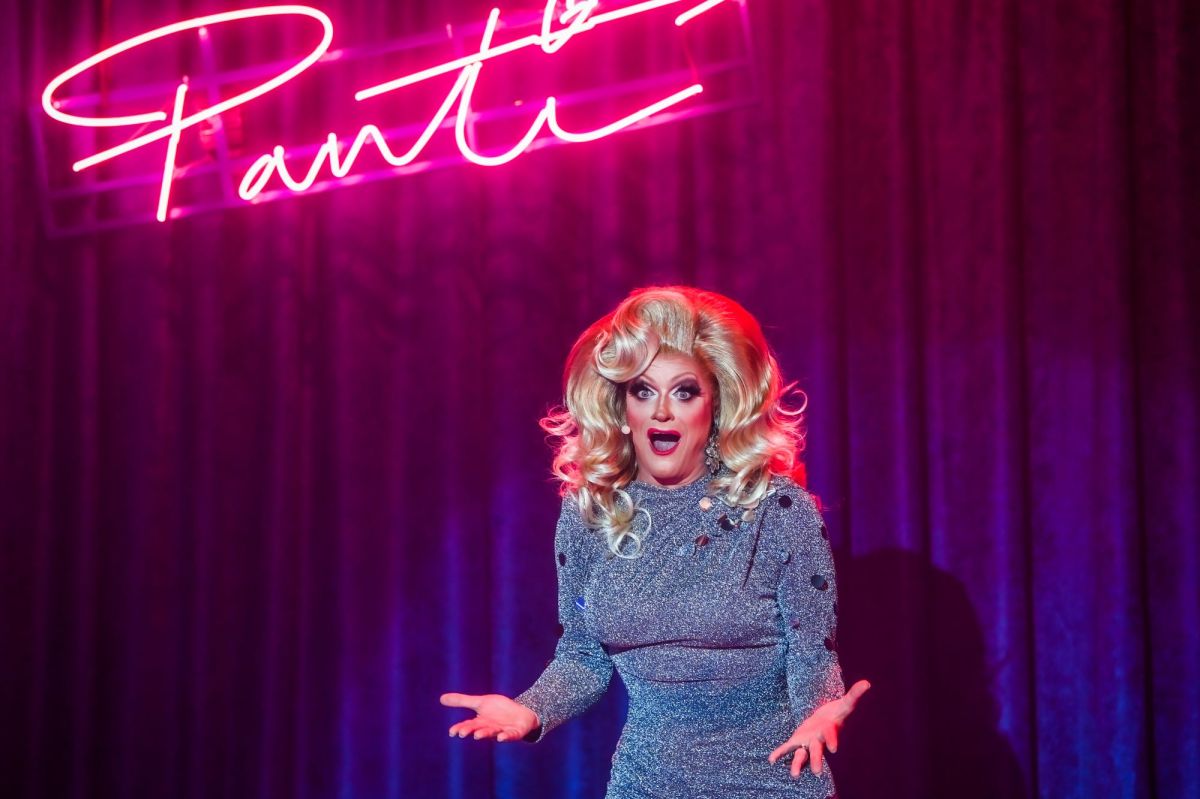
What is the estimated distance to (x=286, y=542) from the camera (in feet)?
12.2

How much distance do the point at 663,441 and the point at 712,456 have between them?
0.38ft

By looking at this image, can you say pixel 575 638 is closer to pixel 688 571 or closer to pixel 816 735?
pixel 688 571

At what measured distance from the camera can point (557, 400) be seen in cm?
361

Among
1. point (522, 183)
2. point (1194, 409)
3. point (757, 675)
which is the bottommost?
point (757, 675)

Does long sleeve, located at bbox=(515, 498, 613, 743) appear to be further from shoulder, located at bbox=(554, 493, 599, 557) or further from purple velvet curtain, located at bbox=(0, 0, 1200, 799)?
purple velvet curtain, located at bbox=(0, 0, 1200, 799)

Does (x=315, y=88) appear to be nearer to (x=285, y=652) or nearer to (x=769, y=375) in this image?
A: (x=285, y=652)

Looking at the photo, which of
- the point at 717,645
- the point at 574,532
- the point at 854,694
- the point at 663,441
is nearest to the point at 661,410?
the point at 663,441

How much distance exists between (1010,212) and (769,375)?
56.1 inches

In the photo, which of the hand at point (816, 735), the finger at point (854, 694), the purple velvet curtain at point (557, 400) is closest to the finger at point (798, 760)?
the hand at point (816, 735)

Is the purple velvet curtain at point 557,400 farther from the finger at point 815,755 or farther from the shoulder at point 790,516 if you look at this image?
the finger at point 815,755

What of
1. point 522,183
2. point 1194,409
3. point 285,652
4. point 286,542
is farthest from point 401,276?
point 1194,409

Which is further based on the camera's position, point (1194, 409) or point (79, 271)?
point (79, 271)

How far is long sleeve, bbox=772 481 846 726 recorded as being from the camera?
6.86 ft

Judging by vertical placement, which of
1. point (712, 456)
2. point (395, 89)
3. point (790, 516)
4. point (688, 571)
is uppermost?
point (395, 89)
